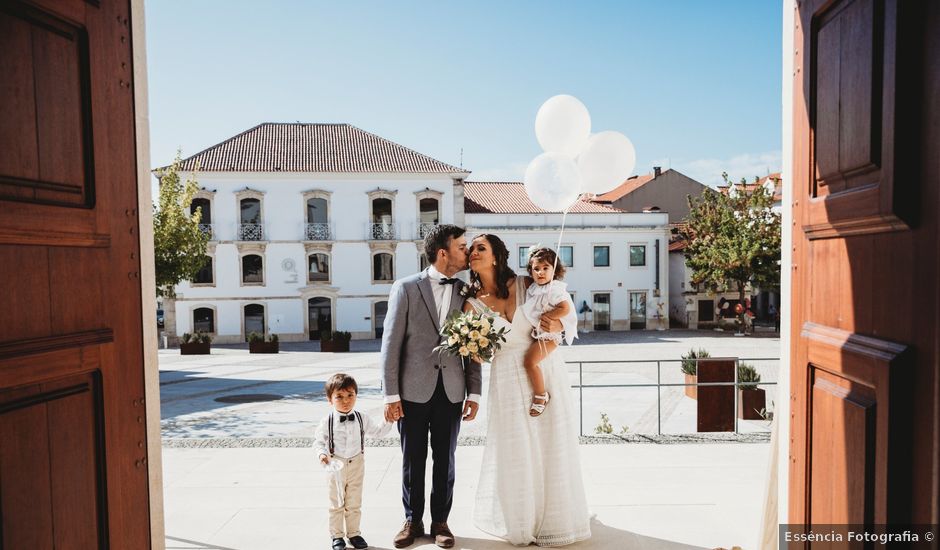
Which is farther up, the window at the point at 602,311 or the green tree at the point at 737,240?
the green tree at the point at 737,240

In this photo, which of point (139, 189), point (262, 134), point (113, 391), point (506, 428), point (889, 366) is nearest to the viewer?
point (889, 366)

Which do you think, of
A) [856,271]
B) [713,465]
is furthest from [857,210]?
[713,465]

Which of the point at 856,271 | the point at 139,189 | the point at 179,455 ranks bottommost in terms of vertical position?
the point at 179,455

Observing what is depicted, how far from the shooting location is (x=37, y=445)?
1.61 metres

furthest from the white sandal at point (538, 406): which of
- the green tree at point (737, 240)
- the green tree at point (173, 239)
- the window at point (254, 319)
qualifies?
the green tree at point (737, 240)

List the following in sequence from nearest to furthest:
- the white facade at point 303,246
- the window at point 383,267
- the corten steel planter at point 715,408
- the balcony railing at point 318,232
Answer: the corten steel planter at point 715,408 < the white facade at point 303,246 < the balcony railing at point 318,232 < the window at point 383,267

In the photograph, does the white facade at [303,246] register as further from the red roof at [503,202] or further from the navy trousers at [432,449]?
the navy trousers at [432,449]

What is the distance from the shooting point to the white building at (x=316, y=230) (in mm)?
28547

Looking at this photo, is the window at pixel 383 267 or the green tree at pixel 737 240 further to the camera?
the window at pixel 383 267

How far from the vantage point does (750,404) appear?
895cm

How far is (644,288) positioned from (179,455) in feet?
94.3

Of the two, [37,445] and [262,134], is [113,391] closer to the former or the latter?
[37,445]

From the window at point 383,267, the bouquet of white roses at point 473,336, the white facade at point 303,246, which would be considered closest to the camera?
the bouquet of white roses at point 473,336

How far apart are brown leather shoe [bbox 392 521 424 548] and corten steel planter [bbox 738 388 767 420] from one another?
6.82 metres
